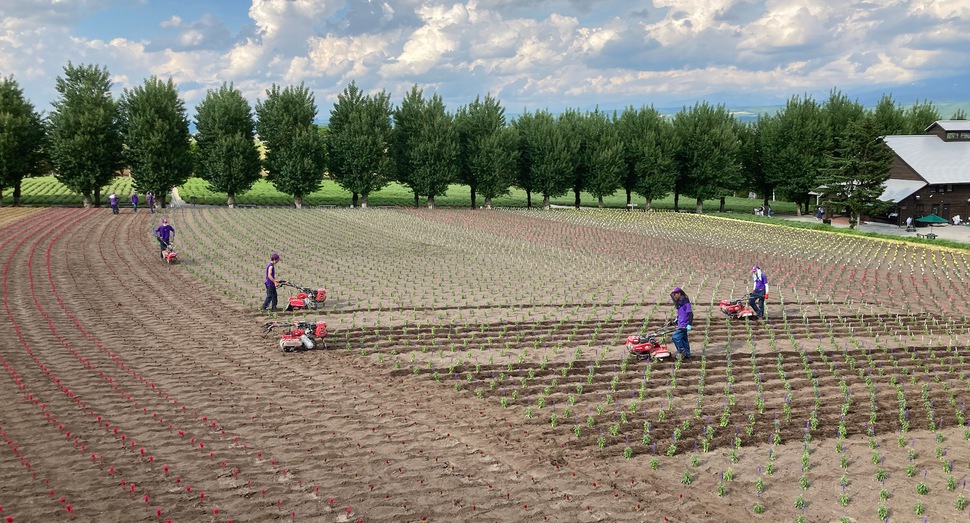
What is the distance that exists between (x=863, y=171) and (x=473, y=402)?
4683cm

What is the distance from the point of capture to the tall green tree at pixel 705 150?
204 ft

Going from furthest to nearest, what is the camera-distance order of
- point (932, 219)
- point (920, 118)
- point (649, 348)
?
point (920, 118) → point (932, 219) → point (649, 348)

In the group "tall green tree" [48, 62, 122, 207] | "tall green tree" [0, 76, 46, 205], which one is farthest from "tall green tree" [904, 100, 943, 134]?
"tall green tree" [0, 76, 46, 205]

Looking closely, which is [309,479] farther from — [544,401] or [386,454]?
[544,401]

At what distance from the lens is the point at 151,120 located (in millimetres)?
54812

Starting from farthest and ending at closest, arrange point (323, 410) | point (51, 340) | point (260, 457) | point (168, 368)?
point (51, 340) < point (168, 368) < point (323, 410) < point (260, 457)

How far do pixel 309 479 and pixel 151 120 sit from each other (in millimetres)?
54299

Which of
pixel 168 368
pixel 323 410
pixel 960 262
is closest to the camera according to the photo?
pixel 323 410

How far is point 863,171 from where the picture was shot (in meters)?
48.5

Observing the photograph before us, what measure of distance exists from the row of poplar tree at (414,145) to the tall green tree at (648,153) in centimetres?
15

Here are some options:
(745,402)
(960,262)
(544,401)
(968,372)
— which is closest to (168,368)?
(544,401)

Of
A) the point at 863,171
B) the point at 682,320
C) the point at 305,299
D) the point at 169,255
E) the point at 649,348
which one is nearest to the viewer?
the point at 682,320

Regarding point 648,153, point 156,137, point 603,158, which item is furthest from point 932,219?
point 156,137

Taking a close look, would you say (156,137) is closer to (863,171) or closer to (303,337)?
(303,337)
